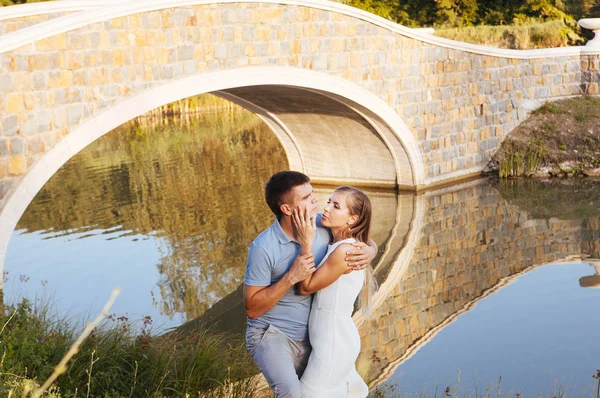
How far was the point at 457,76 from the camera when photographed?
12.9m

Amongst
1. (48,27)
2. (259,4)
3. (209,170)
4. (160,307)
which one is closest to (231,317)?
(160,307)

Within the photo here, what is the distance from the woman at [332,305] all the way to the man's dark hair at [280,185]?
15 cm

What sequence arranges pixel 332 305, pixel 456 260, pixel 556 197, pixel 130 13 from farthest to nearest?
pixel 556 197, pixel 456 260, pixel 130 13, pixel 332 305

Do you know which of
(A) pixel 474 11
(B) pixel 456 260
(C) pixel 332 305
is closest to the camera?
(C) pixel 332 305

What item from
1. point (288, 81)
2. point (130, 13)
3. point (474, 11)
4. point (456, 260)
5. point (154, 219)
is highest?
point (474, 11)

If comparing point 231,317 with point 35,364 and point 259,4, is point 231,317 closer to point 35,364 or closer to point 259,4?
point 35,364

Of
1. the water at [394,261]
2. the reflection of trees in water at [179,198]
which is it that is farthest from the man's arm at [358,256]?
the reflection of trees in water at [179,198]

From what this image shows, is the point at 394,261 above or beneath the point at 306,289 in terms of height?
beneath

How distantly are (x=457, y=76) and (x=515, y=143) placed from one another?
5.08 ft

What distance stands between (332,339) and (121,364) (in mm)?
1720

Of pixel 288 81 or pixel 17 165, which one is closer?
pixel 17 165

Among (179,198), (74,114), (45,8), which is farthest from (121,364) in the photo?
(179,198)

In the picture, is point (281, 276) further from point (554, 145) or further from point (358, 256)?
point (554, 145)

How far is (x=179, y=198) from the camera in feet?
39.6
